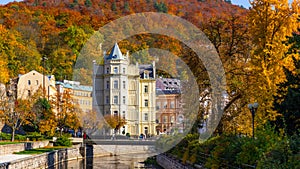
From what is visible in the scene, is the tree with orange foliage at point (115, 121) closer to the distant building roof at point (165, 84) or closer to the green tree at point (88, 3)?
the distant building roof at point (165, 84)

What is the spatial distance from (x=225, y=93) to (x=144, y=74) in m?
31.9

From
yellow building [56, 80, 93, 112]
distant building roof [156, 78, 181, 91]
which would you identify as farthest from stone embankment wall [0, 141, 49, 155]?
yellow building [56, 80, 93, 112]

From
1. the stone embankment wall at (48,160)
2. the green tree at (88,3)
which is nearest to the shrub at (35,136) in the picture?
the stone embankment wall at (48,160)

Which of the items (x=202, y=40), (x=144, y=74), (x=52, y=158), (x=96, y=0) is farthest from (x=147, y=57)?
(x=96, y=0)

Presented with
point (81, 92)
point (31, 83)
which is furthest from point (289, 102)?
point (81, 92)

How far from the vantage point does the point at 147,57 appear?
58.4 m

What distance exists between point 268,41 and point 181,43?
7.62 meters

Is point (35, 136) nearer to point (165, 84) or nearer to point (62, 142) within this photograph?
point (62, 142)

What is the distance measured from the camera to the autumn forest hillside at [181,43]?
21047 mm

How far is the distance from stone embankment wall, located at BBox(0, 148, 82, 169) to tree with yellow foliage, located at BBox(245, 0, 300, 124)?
37.2ft

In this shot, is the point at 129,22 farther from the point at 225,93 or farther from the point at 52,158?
the point at 225,93

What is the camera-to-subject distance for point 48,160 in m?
31.8

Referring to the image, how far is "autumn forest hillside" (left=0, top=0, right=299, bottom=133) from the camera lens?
21.0m

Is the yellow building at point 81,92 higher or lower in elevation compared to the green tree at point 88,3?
lower
